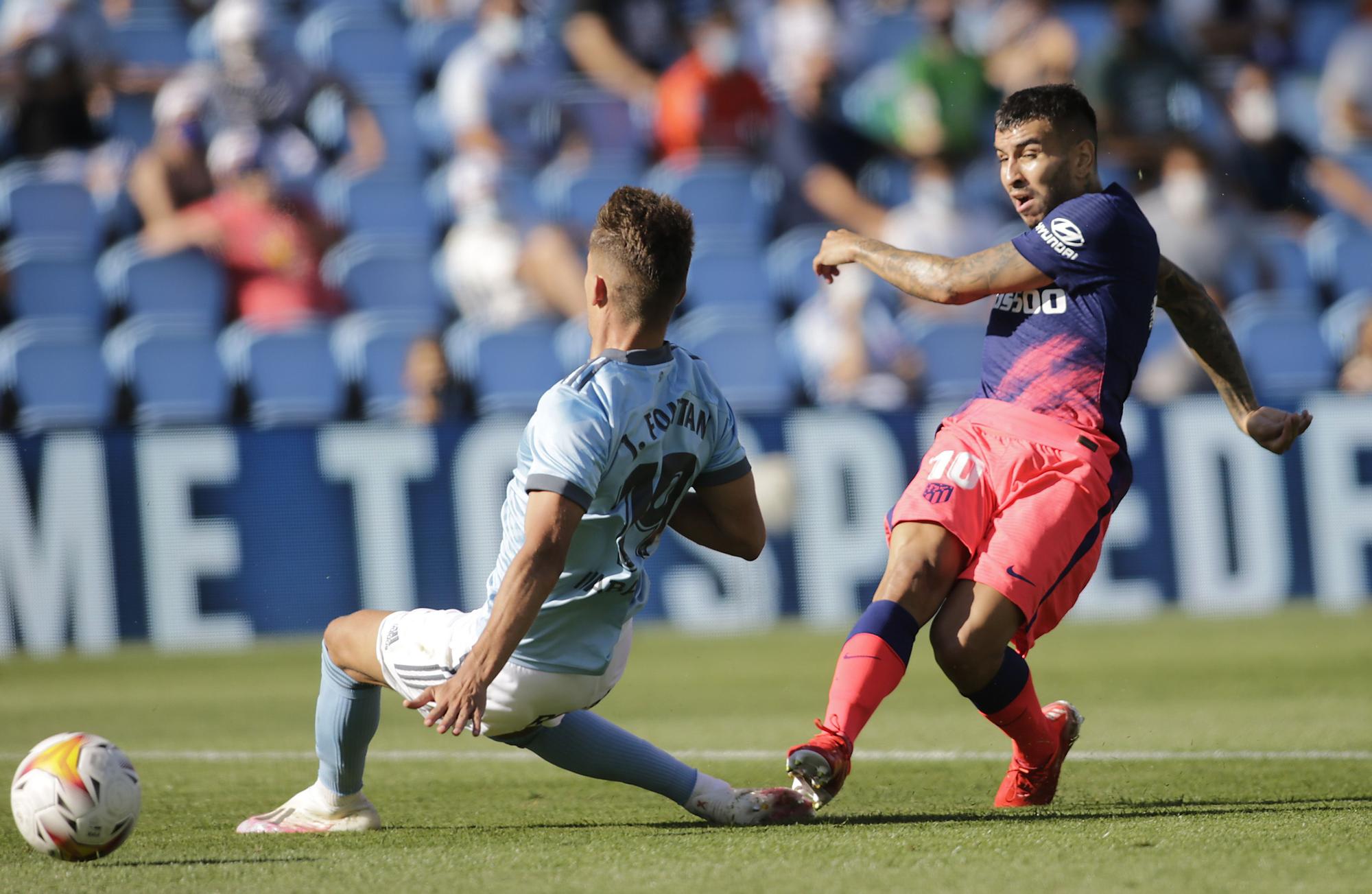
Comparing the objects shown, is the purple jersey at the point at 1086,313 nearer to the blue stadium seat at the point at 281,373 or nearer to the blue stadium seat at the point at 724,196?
the blue stadium seat at the point at 281,373

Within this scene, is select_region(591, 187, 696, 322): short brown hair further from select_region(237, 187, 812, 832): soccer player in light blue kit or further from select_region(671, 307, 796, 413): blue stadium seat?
select_region(671, 307, 796, 413): blue stadium seat

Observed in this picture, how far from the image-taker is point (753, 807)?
4.09m

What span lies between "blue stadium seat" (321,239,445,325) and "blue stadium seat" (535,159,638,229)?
1.24m

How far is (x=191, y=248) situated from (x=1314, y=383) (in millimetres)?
8464

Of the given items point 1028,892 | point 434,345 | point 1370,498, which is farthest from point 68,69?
point 1028,892

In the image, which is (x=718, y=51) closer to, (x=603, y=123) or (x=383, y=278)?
(x=603, y=123)

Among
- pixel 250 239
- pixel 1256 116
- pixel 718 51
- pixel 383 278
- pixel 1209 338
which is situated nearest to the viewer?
pixel 1209 338

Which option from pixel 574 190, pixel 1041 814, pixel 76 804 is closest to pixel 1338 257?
pixel 574 190

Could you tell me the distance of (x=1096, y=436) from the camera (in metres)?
4.38

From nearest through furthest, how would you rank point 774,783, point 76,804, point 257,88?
point 76,804 < point 774,783 < point 257,88

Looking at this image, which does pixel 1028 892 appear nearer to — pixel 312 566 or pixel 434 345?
pixel 312 566

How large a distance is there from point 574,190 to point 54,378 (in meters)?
4.26

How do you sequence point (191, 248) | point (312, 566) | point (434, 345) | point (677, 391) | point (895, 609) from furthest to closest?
point (191, 248) → point (434, 345) → point (312, 566) → point (895, 609) → point (677, 391)

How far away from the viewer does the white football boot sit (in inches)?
Answer: 161
